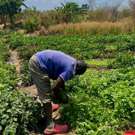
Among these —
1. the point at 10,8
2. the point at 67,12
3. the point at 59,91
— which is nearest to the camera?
the point at 59,91

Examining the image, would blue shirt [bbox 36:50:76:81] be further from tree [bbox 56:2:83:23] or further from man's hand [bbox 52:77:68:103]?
tree [bbox 56:2:83:23]

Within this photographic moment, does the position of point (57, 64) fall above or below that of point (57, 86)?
above

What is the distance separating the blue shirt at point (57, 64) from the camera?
29.6 ft

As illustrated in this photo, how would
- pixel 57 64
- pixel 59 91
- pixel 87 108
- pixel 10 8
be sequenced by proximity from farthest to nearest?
pixel 10 8, pixel 59 91, pixel 87 108, pixel 57 64

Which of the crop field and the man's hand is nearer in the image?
the crop field

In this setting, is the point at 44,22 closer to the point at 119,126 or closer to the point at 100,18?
the point at 100,18

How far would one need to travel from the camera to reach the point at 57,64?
922 cm

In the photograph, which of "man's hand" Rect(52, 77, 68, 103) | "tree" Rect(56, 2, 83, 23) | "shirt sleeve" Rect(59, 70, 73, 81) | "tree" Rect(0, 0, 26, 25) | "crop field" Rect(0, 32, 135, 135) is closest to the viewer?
"crop field" Rect(0, 32, 135, 135)

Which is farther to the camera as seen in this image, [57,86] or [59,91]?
[59,91]

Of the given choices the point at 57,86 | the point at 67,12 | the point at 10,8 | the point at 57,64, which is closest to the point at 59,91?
the point at 57,86

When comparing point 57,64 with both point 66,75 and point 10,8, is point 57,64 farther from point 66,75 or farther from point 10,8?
point 10,8

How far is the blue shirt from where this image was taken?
901cm

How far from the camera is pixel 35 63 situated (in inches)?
373

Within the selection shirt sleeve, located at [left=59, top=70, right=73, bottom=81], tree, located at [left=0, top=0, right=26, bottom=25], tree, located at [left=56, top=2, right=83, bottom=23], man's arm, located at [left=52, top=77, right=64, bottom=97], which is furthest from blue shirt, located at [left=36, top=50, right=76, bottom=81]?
tree, located at [left=0, top=0, right=26, bottom=25]
